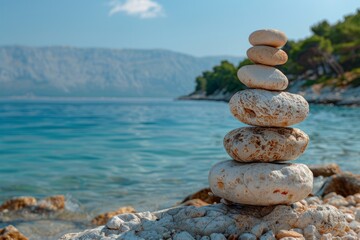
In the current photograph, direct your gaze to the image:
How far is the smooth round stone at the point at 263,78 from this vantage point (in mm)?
6555

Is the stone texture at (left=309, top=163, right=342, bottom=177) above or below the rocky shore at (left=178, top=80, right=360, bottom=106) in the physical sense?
below

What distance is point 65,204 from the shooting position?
11.9m

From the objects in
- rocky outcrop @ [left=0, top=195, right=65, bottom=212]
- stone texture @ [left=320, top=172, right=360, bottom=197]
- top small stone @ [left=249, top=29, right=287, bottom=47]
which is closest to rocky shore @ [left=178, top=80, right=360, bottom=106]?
stone texture @ [left=320, top=172, right=360, bottom=197]

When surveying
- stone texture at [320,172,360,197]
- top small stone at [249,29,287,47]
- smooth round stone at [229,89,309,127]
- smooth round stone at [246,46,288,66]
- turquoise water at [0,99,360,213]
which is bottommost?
turquoise water at [0,99,360,213]

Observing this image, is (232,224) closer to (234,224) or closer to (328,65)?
(234,224)

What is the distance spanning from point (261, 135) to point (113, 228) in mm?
2449

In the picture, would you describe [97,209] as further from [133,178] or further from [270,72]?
[270,72]

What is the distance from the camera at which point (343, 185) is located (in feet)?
36.2

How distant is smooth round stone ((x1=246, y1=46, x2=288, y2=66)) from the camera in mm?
6641

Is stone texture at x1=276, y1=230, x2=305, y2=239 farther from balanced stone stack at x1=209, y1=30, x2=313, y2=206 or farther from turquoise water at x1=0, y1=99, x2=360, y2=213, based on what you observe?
turquoise water at x1=0, y1=99, x2=360, y2=213

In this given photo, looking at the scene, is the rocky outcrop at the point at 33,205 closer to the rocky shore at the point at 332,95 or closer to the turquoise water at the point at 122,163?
the turquoise water at the point at 122,163

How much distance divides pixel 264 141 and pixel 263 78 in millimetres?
899

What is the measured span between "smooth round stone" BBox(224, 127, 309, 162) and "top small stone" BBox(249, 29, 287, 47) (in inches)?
49.4

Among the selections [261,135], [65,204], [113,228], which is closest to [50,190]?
[65,204]
